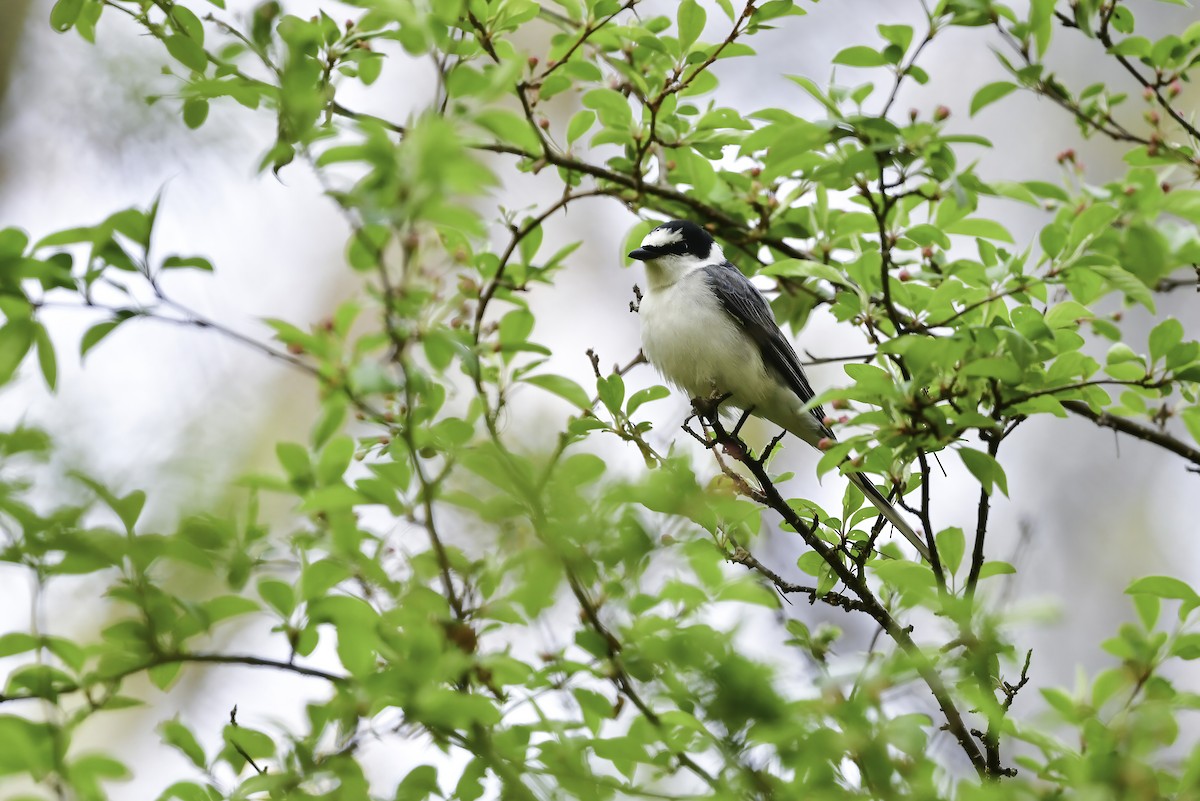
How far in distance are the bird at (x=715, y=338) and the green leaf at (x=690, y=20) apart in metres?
1.58

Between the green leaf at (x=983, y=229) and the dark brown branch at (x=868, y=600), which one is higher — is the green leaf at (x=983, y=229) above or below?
above

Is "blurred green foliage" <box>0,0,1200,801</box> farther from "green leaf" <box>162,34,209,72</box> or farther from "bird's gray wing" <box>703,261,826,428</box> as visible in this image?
"bird's gray wing" <box>703,261,826,428</box>

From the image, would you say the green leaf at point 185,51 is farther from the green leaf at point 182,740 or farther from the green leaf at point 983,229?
the green leaf at point 983,229

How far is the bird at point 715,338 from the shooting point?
16.2 feet

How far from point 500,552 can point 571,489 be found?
29cm

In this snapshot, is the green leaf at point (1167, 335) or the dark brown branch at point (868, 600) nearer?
the green leaf at point (1167, 335)

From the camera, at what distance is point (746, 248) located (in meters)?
3.79

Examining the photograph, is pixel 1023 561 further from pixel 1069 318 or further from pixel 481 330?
pixel 481 330

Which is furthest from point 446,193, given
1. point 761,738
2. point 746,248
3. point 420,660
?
point 746,248

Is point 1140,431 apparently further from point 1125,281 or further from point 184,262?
point 184,262

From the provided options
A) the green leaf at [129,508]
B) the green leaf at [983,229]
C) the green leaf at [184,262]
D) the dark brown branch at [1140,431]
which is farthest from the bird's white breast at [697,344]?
the green leaf at [129,508]

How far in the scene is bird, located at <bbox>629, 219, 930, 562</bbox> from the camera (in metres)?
4.93

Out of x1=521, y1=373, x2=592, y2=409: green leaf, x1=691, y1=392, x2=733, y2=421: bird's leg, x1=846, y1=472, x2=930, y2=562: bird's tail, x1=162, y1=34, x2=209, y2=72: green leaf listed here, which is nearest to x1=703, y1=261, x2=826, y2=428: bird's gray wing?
x1=691, y1=392, x2=733, y2=421: bird's leg

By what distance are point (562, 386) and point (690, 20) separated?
1403 millimetres
